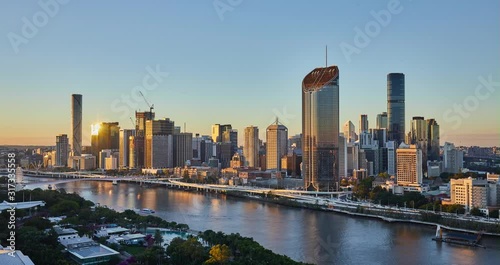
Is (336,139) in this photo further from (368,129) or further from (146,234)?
(368,129)

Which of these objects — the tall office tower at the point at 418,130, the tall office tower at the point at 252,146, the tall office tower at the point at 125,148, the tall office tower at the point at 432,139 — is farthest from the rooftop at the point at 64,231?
the tall office tower at the point at 125,148

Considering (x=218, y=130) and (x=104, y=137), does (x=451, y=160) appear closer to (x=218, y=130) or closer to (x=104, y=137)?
(x=218, y=130)

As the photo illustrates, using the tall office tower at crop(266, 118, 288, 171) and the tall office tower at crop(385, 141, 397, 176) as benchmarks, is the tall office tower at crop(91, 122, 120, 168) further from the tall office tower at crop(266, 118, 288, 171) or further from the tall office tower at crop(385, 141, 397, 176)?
the tall office tower at crop(385, 141, 397, 176)

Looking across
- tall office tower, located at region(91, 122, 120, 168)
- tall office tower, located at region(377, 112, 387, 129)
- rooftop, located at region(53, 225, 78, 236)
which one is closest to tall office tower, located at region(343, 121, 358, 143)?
tall office tower, located at region(377, 112, 387, 129)

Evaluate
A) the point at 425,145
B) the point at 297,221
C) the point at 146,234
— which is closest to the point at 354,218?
the point at 297,221

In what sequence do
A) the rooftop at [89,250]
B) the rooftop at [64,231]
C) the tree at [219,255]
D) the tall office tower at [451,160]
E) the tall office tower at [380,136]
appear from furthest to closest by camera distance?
1. the tall office tower at [380,136]
2. the tall office tower at [451,160]
3. the rooftop at [64,231]
4. the rooftop at [89,250]
5. the tree at [219,255]

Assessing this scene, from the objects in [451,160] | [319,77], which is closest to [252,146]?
[319,77]

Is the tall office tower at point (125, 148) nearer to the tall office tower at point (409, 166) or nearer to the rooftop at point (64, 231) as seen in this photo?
the tall office tower at point (409, 166)
